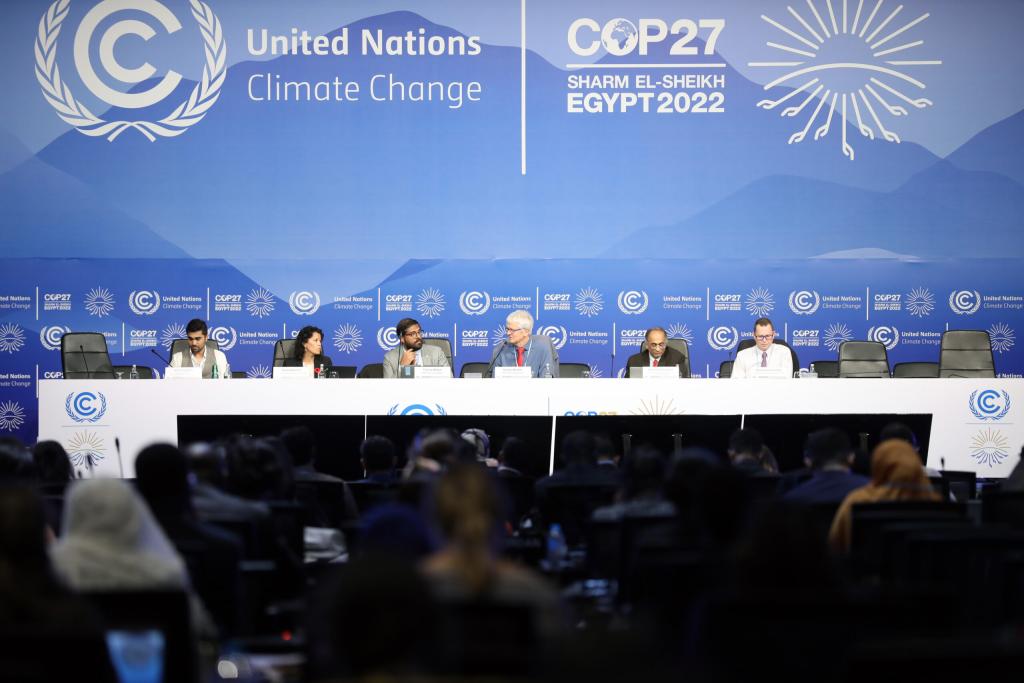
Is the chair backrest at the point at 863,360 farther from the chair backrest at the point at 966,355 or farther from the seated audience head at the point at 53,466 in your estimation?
the seated audience head at the point at 53,466

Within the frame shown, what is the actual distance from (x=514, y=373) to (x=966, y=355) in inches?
166

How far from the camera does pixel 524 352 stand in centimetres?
898

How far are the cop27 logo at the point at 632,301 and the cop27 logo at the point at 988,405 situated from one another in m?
3.94

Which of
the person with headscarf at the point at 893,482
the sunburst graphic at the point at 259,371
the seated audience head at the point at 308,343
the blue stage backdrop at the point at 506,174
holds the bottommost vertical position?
the person with headscarf at the point at 893,482

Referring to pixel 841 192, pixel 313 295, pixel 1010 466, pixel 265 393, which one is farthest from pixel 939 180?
pixel 265 393

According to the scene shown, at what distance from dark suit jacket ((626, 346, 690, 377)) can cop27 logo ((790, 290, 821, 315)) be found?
2.58 meters

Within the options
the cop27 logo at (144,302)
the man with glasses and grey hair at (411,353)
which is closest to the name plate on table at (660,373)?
the man with glasses and grey hair at (411,353)

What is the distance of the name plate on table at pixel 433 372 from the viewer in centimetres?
809

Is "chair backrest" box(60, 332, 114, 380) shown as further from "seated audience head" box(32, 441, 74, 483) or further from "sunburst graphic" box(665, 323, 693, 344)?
"sunburst graphic" box(665, 323, 693, 344)

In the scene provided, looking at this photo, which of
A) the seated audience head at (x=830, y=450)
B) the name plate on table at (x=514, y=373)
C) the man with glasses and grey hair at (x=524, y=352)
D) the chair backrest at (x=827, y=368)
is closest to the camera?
the seated audience head at (x=830, y=450)

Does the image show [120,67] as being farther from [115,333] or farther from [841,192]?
[841,192]

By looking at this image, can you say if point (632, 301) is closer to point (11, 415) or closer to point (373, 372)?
point (373, 372)

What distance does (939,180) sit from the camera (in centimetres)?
1148

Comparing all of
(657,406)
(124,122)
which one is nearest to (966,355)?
(657,406)
